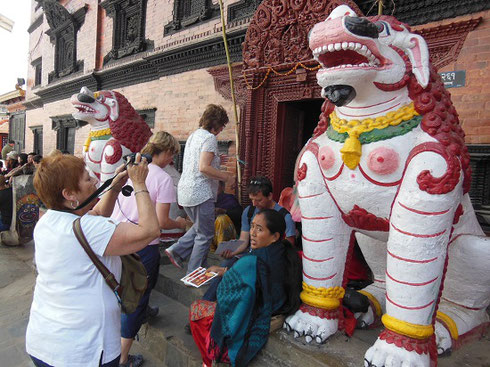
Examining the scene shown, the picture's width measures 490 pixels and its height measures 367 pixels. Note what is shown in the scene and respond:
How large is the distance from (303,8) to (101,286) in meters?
3.36

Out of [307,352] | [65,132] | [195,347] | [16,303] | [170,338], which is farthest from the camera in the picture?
[65,132]

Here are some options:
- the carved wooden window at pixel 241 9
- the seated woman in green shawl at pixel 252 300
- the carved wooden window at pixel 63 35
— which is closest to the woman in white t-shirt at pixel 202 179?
the seated woman in green shawl at pixel 252 300

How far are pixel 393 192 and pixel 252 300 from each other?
0.96 m

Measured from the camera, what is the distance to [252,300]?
6.47ft

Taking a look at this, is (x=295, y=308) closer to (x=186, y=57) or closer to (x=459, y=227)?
(x=459, y=227)

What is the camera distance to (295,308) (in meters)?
2.16

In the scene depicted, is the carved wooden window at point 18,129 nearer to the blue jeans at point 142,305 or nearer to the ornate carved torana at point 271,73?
the ornate carved torana at point 271,73

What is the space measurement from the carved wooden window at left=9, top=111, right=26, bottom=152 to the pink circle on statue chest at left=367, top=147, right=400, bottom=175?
15282 millimetres

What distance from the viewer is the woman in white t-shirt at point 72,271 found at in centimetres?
148

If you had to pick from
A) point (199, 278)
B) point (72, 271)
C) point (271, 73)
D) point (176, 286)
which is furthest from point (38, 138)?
point (72, 271)

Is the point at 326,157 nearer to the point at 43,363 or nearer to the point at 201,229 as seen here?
the point at 201,229

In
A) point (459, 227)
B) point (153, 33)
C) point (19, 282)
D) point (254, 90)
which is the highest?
point (153, 33)

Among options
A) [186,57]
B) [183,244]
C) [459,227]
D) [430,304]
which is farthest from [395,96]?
[186,57]

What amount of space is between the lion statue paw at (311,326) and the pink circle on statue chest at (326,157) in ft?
2.92
